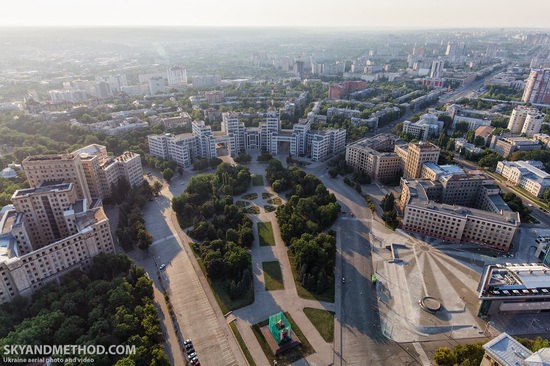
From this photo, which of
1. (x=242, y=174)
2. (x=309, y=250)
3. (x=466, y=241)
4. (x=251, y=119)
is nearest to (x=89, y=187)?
(x=242, y=174)

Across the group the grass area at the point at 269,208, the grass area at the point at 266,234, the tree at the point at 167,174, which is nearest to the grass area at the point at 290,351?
the grass area at the point at 266,234

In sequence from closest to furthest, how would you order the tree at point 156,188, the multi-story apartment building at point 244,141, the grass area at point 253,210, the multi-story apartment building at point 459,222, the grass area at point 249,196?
the multi-story apartment building at point 459,222, the grass area at point 253,210, the grass area at point 249,196, the tree at point 156,188, the multi-story apartment building at point 244,141

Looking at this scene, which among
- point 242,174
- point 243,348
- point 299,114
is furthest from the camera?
point 299,114

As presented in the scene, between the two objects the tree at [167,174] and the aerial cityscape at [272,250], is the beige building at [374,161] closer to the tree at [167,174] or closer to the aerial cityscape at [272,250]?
the aerial cityscape at [272,250]

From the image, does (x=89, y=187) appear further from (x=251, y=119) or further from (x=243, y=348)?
(x=251, y=119)

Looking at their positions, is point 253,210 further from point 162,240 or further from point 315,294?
point 315,294

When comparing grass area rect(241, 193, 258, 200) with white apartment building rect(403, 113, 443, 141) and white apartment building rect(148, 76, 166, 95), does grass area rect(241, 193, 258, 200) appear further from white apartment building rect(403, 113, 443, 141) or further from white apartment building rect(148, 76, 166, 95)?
white apartment building rect(148, 76, 166, 95)

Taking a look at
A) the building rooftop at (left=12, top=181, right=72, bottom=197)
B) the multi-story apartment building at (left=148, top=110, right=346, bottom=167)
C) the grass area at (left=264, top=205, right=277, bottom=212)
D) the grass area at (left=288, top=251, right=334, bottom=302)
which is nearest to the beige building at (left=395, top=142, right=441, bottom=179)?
the multi-story apartment building at (left=148, top=110, right=346, bottom=167)
